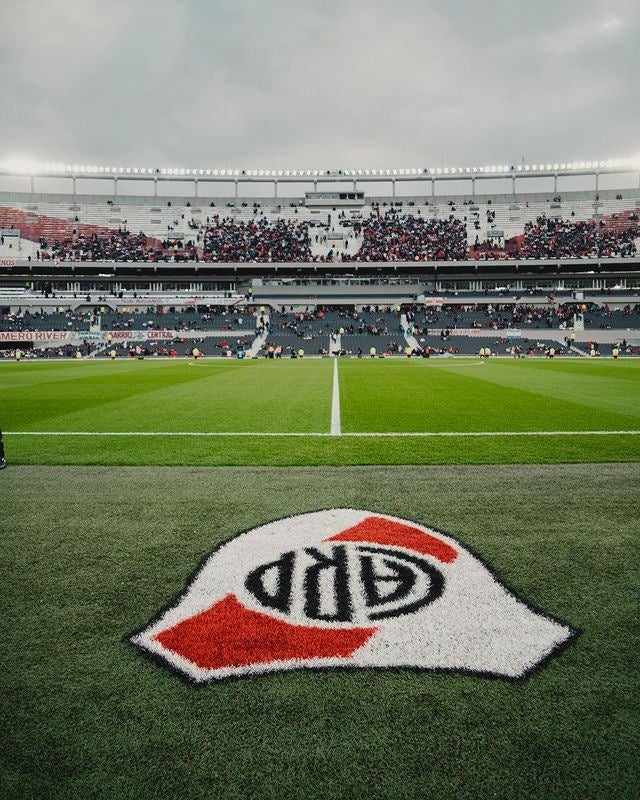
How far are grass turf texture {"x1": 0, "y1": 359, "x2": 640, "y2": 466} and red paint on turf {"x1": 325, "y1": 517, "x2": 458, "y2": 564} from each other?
2425 mm

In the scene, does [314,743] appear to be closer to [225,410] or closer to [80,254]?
[225,410]

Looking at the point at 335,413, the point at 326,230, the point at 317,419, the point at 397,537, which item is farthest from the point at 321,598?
the point at 326,230

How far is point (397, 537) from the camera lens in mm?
3930

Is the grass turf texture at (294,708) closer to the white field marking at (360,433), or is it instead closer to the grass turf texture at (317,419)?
the grass turf texture at (317,419)

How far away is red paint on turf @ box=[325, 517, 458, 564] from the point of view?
3660 mm

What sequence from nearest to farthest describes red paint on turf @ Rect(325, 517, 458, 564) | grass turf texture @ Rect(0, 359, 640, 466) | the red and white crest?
the red and white crest → red paint on turf @ Rect(325, 517, 458, 564) → grass turf texture @ Rect(0, 359, 640, 466)

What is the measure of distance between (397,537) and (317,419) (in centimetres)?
669

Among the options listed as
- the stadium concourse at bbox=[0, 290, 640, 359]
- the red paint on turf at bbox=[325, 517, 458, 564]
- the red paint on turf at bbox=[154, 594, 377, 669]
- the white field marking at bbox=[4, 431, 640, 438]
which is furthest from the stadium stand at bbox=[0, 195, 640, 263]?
the red paint on turf at bbox=[154, 594, 377, 669]

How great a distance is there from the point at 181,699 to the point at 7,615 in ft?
4.53

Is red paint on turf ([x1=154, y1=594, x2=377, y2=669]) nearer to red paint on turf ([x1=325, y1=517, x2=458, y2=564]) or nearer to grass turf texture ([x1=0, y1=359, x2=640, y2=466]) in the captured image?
red paint on turf ([x1=325, y1=517, x2=458, y2=564])

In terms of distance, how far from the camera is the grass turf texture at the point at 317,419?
23.0ft

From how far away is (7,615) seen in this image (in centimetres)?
286

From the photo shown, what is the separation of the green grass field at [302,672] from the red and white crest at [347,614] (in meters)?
0.11

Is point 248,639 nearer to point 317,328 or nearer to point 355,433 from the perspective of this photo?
point 355,433
